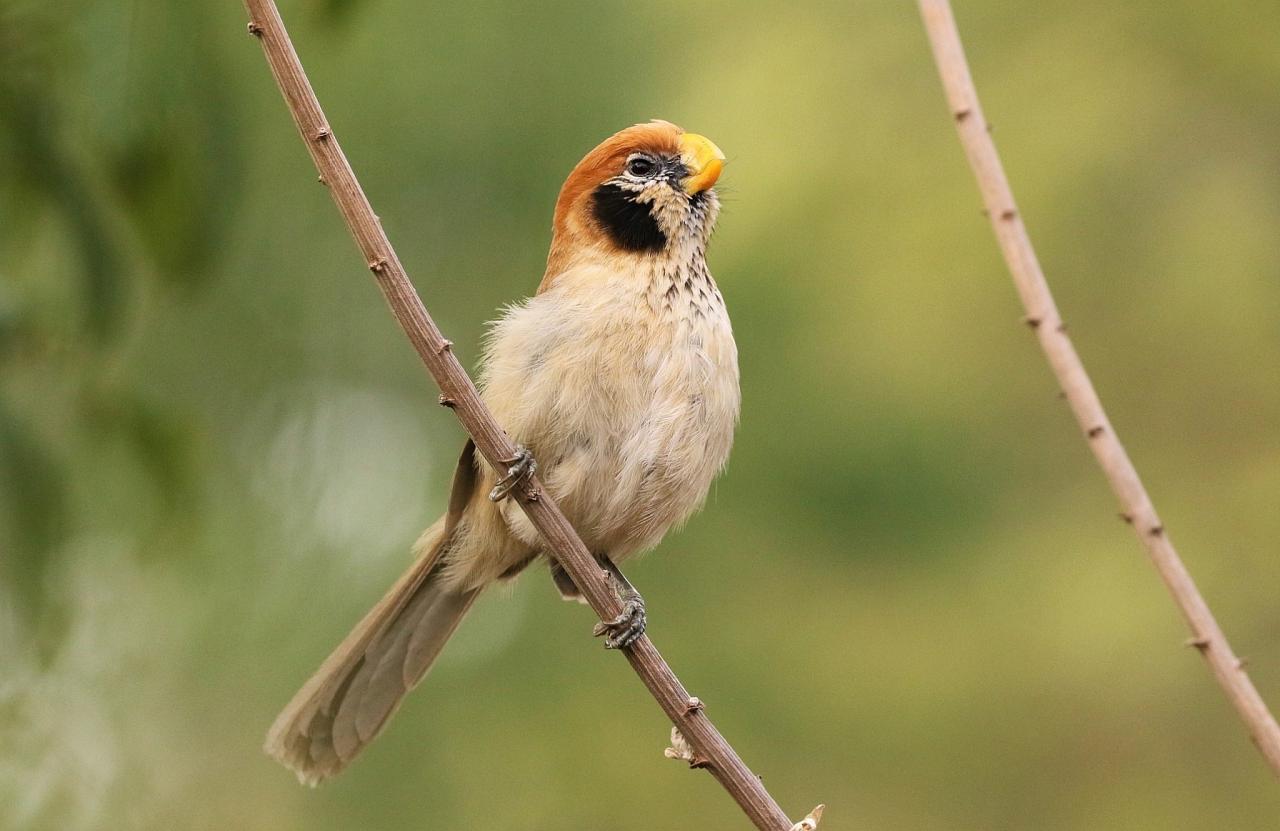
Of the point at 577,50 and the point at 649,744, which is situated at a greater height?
the point at 577,50

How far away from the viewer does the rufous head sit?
343 cm

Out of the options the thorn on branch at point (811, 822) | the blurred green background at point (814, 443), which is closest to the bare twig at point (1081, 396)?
the thorn on branch at point (811, 822)

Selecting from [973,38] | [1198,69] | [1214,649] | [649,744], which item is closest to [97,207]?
[1214,649]

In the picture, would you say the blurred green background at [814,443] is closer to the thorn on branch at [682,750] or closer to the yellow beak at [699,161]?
the yellow beak at [699,161]

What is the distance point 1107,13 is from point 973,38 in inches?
23.2

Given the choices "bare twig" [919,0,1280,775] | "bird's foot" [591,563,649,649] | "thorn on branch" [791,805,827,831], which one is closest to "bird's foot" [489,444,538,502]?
"bird's foot" [591,563,649,649]

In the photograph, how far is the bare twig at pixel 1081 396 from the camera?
1.79 metres

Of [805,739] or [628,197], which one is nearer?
[628,197]

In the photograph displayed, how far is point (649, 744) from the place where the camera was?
16.4 ft

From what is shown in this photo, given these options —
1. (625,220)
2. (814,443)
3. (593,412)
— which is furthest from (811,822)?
(814,443)

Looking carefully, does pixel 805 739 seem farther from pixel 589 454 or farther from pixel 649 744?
pixel 589 454

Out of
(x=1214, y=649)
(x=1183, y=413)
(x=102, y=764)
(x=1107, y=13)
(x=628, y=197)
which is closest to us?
(x=1214, y=649)

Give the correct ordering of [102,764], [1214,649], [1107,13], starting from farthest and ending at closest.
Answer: [1107,13] → [102,764] → [1214,649]

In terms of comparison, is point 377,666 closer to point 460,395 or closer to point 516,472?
point 516,472
